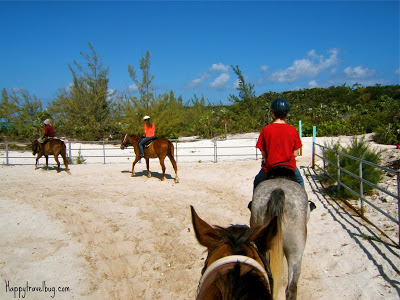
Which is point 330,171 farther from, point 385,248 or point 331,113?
point 331,113

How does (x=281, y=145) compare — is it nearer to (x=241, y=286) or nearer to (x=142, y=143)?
(x=241, y=286)

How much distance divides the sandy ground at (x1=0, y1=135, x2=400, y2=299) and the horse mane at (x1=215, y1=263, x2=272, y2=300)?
9.07ft

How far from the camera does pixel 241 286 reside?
1.35 meters

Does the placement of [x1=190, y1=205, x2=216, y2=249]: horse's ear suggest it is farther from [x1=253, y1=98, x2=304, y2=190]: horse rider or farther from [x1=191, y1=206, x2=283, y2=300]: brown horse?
[x1=253, y1=98, x2=304, y2=190]: horse rider

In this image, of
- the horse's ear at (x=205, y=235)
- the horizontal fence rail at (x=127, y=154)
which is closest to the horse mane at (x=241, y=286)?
the horse's ear at (x=205, y=235)

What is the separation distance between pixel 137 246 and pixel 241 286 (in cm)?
418

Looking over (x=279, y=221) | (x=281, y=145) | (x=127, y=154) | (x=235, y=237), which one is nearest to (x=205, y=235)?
(x=235, y=237)

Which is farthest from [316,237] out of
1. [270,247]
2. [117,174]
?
[117,174]

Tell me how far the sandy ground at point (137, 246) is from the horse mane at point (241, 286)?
276 centimetres

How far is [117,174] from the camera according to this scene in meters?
11.6

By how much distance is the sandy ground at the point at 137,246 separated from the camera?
3859 millimetres

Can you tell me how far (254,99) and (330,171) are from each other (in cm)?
2085

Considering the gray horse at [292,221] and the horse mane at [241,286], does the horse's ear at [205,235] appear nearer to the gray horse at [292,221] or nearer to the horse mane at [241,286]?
→ the horse mane at [241,286]

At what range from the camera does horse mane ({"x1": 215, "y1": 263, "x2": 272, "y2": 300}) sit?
52.6 inches
